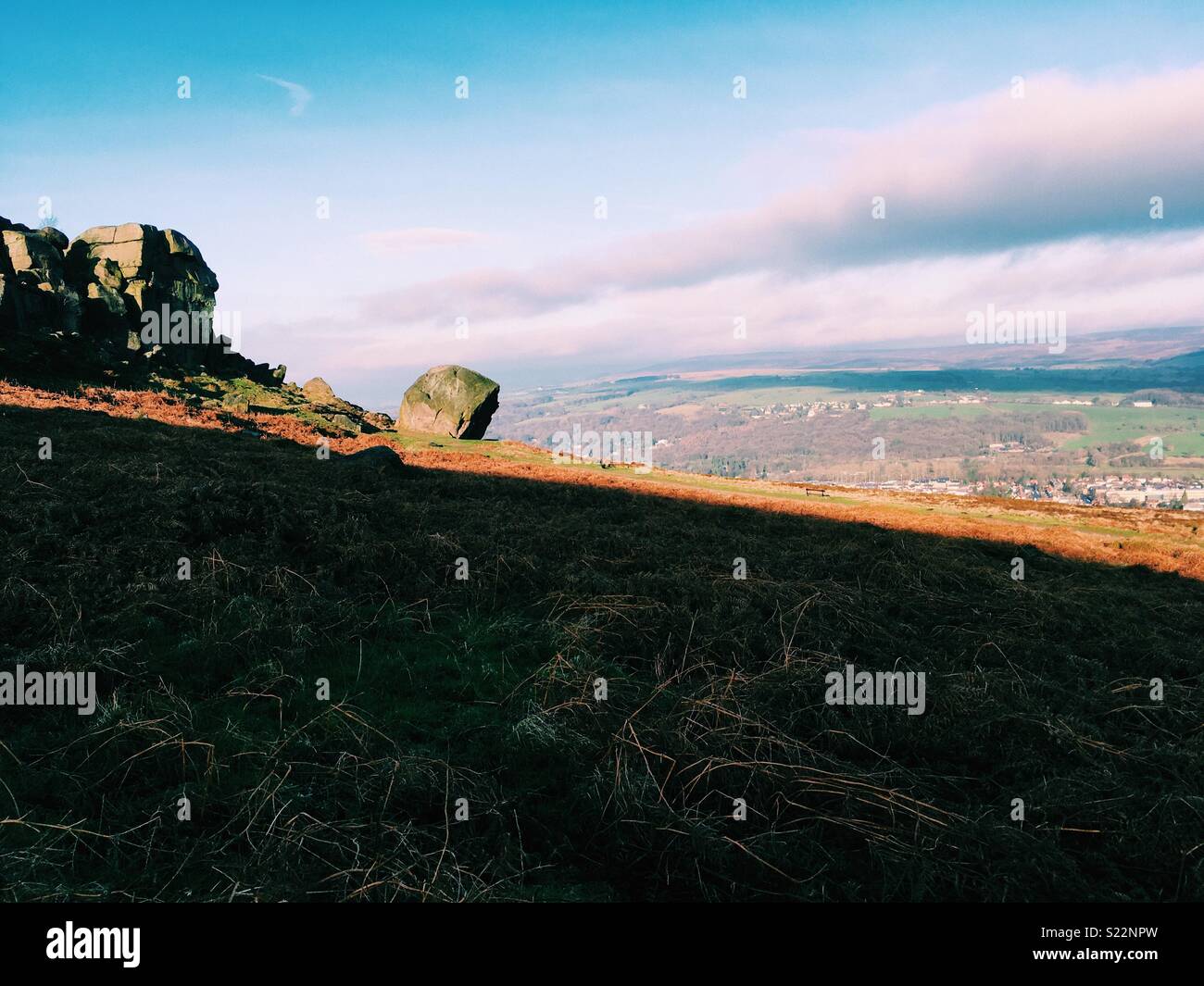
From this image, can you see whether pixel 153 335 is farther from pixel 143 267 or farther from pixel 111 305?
pixel 143 267

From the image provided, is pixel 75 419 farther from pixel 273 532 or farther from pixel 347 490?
pixel 273 532

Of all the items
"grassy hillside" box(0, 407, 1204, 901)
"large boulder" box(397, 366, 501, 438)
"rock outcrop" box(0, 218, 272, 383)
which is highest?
"rock outcrop" box(0, 218, 272, 383)

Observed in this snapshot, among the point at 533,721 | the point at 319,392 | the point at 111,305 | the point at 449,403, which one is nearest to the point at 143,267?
the point at 111,305

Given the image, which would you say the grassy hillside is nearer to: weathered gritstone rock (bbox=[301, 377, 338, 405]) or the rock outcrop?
the rock outcrop

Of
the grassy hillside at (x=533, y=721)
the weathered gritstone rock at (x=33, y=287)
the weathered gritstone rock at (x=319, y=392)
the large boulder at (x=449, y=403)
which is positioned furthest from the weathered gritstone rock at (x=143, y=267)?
the grassy hillside at (x=533, y=721)

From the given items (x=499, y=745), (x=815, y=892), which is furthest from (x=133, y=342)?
(x=815, y=892)

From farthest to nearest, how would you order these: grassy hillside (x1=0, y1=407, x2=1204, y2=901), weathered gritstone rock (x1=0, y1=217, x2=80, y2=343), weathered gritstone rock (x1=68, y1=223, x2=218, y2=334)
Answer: weathered gritstone rock (x1=68, y1=223, x2=218, y2=334)
weathered gritstone rock (x1=0, y1=217, x2=80, y2=343)
grassy hillside (x1=0, y1=407, x2=1204, y2=901)

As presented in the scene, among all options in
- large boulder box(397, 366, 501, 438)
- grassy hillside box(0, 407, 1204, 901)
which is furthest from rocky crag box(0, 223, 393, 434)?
grassy hillside box(0, 407, 1204, 901)

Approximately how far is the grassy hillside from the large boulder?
22914mm

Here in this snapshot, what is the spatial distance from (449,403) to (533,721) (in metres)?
31.2

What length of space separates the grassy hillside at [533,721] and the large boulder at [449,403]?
22.9 m

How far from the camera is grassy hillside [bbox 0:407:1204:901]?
4285mm

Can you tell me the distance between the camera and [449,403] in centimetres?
3512
